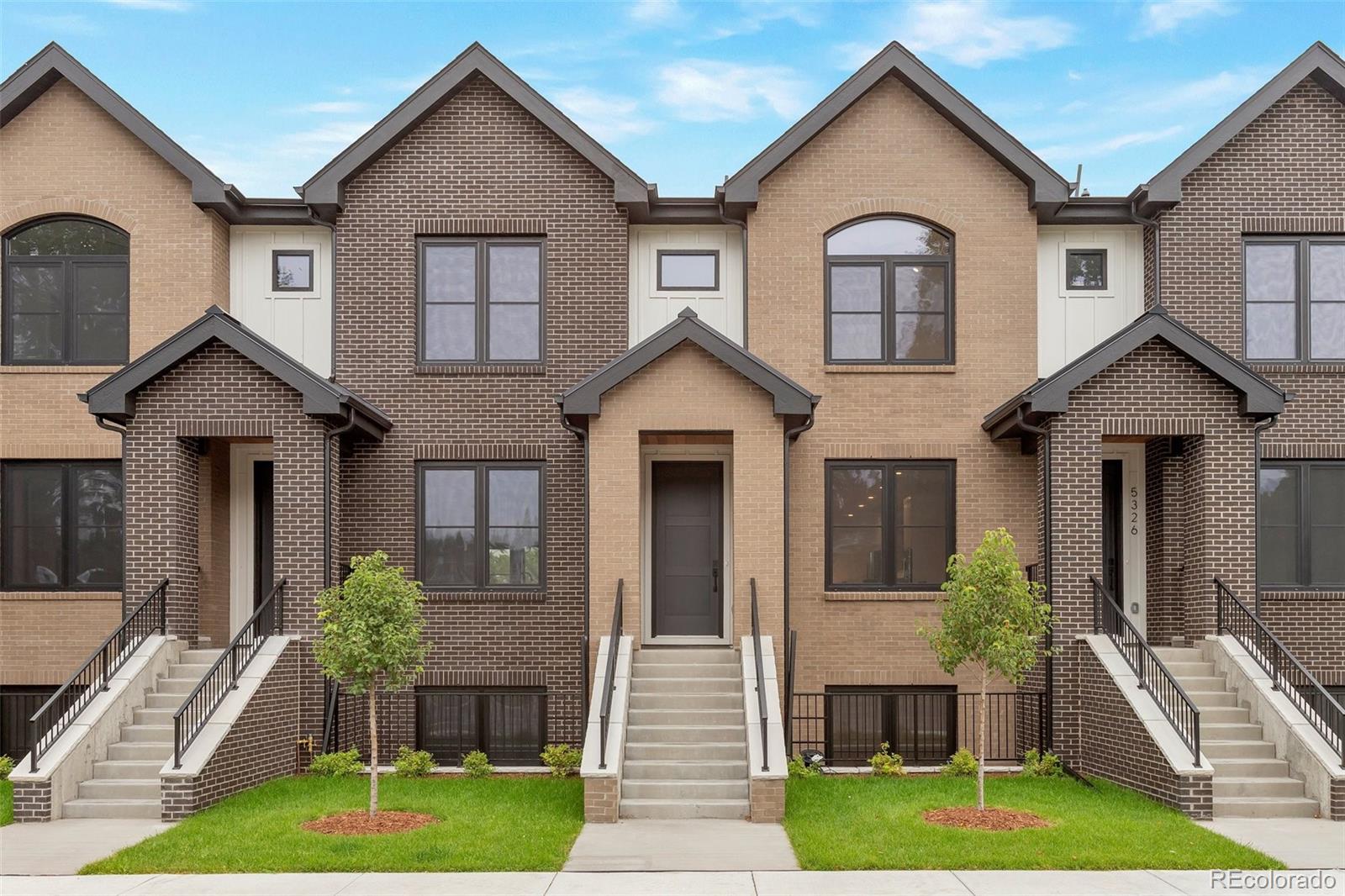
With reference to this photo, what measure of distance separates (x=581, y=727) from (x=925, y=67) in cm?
1009

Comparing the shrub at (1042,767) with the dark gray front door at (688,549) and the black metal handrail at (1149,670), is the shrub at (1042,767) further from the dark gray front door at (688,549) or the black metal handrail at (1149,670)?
the dark gray front door at (688,549)

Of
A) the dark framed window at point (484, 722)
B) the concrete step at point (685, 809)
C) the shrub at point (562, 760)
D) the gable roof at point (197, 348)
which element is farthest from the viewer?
the dark framed window at point (484, 722)

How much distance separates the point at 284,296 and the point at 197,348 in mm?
2444

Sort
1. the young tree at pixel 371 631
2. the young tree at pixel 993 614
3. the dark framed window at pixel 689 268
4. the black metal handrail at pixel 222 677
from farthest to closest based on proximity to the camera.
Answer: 1. the dark framed window at pixel 689 268
2. the black metal handrail at pixel 222 677
3. the young tree at pixel 993 614
4. the young tree at pixel 371 631

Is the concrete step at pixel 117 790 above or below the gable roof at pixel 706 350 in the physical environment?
below

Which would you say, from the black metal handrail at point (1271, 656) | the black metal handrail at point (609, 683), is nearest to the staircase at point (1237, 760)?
the black metal handrail at point (1271, 656)

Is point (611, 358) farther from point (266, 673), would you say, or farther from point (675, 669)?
point (266, 673)

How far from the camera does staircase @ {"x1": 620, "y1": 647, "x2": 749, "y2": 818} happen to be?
1198 cm

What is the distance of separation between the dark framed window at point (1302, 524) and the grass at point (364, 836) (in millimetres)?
10034

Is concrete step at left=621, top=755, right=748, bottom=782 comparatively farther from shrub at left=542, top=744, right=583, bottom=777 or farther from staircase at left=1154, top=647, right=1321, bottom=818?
staircase at left=1154, top=647, right=1321, bottom=818

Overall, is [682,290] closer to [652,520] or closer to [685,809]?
[652,520]

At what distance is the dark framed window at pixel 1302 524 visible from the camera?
16.0 m

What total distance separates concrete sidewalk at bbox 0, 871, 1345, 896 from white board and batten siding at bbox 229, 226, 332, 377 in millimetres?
8494

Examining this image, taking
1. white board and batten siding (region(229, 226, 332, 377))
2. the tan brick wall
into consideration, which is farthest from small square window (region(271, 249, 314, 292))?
the tan brick wall
